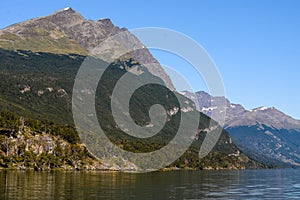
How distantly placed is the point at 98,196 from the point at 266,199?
43.5m

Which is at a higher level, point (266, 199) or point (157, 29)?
point (157, 29)

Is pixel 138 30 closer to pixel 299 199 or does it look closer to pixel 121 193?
pixel 121 193

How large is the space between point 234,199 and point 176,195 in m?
14.9

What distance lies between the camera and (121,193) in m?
113

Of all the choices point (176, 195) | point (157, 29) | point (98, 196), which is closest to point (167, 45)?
point (157, 29)

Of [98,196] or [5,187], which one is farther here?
→ [5,187]

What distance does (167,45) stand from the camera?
14400cm

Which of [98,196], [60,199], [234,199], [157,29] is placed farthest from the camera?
[157,29]

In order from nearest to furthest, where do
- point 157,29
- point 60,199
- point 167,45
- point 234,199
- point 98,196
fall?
point 60,199 < point 98,196 < point 234,199 < point 157,29 < point 167,45

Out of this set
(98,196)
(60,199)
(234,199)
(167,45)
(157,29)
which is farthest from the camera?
(167,45)

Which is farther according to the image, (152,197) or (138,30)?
(138,30)

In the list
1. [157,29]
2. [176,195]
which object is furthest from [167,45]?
[176,195]

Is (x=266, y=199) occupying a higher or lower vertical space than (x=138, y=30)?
lower

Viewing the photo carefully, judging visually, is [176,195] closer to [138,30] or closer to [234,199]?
[234,199]
